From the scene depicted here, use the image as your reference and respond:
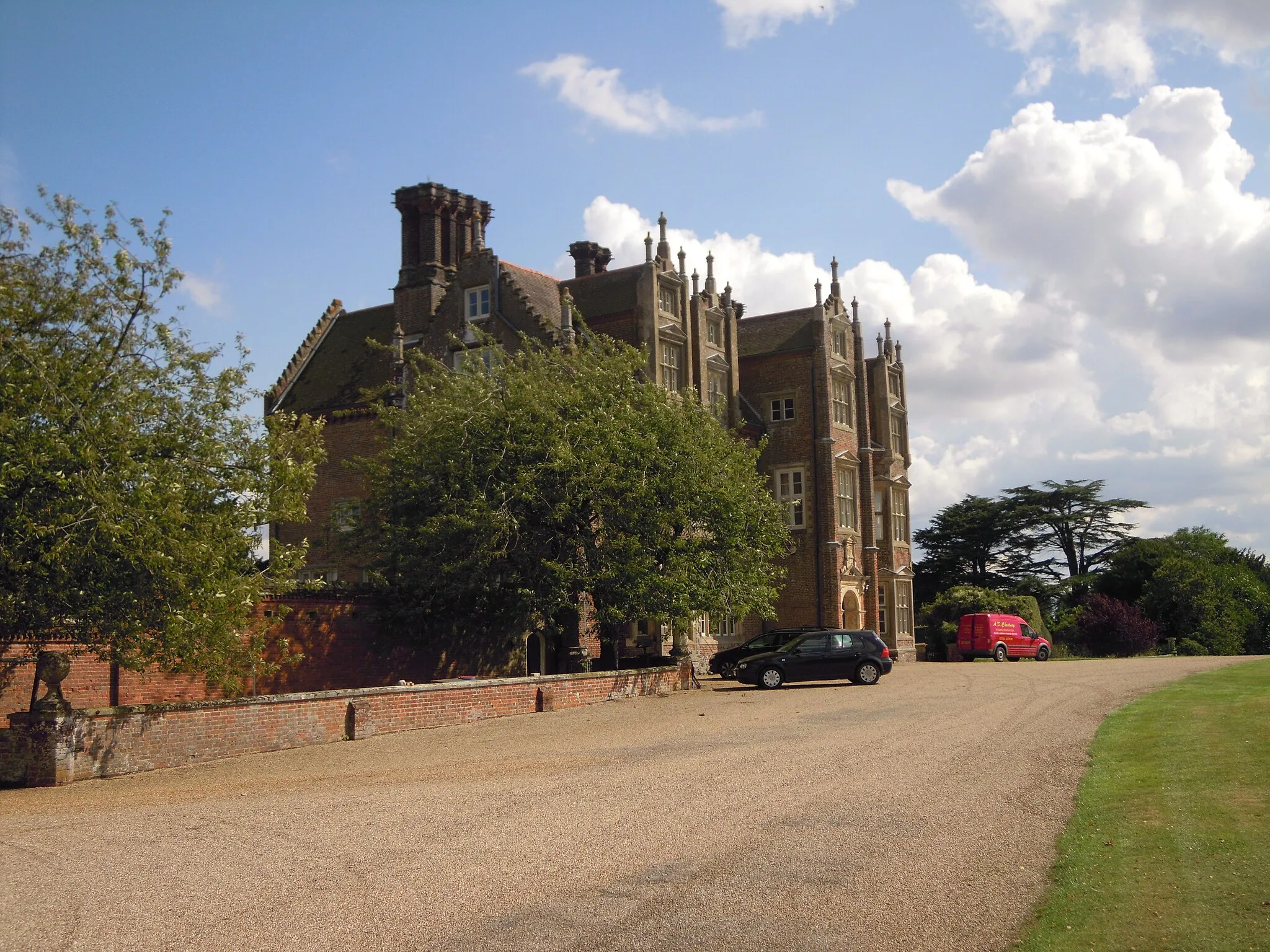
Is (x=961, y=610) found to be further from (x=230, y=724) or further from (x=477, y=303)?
(x=230, y=724)

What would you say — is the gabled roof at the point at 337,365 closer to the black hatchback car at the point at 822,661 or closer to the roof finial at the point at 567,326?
the roof finial at the point at 567,326

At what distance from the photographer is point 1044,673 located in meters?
34.5

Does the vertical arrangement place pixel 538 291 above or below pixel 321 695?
above

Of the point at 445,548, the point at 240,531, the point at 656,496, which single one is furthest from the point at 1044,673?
the point at 240,531

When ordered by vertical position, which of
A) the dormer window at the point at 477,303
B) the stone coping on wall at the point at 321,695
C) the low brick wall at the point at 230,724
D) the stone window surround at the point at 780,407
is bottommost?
the low brick wall at the point at 230,724

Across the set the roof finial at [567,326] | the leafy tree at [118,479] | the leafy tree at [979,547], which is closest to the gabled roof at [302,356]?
the roof finial at [567,326]

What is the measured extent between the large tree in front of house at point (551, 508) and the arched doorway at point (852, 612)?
15390 millimetres

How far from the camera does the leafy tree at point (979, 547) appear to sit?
72.9 m

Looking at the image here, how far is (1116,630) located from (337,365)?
36073 mm

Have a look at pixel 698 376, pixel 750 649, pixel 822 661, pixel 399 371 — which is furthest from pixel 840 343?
pixel 822 661

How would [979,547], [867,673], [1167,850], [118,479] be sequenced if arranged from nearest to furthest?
[1167,850]
[118,479]
[867,673]
[979,547]

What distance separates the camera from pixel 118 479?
15375 millimetres

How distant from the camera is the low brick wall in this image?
49.5ft

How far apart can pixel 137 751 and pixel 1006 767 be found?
11593 millimetres
